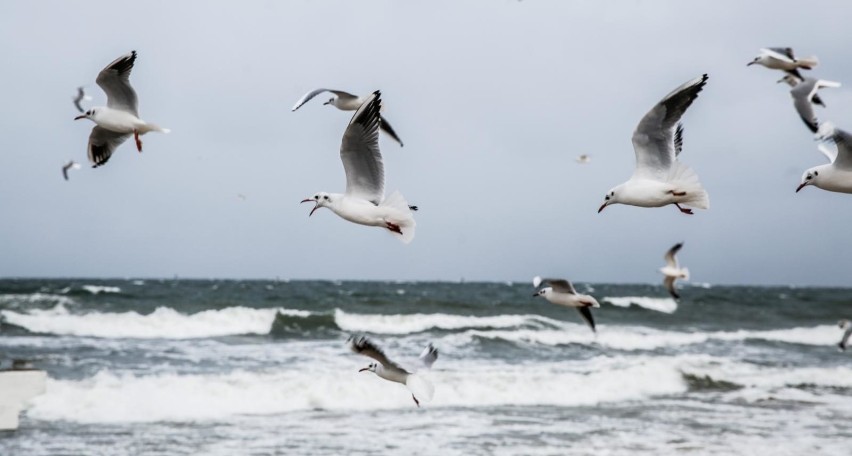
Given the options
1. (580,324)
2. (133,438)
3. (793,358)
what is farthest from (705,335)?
(133,438)

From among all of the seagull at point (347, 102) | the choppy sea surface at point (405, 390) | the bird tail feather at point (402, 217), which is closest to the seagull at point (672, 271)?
the choppy sea surface at point (405, 390)

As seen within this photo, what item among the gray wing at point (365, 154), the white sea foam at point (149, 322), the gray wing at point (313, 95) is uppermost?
the white sea foam at point (149, 322)

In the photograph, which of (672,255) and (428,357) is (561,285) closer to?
(428,357)

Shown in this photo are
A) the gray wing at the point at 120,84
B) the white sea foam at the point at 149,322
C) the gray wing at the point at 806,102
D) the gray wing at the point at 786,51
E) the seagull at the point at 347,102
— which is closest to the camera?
the gray wing at the point at 806,102

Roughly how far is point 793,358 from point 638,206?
14.9 m

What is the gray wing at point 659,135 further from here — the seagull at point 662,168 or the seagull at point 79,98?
the seagull at point 79,98

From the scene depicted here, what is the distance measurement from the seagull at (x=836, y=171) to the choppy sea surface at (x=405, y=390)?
8.31 ft

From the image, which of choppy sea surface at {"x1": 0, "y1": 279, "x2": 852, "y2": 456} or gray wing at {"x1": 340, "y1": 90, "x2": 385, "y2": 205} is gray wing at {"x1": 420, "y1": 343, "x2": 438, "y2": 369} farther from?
gray wing at {"x1": 340, "y1": 90, "x2": 385, "y2": 205}

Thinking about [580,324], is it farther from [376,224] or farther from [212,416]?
[376,224]

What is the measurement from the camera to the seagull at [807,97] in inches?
223

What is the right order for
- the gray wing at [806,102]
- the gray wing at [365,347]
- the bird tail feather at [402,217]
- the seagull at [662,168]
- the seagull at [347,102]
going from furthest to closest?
the seagull at [347,102]
the bird tail feather at [402,217]
the gray wing at [806,102]
the seagull at [662,168]
the gray wing at [365,347]

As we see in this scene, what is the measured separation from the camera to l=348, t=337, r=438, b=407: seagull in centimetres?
526

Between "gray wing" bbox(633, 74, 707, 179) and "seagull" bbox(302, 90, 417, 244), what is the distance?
1.26 meters

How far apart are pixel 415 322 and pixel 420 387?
19.2 m
